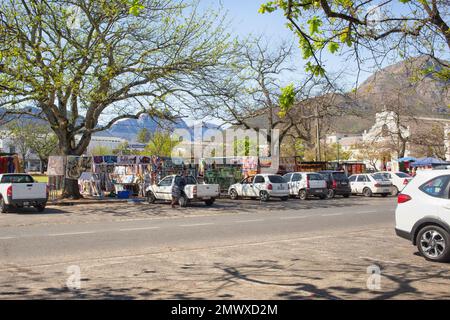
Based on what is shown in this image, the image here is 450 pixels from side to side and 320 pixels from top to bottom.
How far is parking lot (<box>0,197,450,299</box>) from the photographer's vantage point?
685 centimetres

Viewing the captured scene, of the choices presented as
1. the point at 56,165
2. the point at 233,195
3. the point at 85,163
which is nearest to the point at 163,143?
the point at 233,195

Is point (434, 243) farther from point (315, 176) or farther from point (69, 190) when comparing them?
point (69, 190)

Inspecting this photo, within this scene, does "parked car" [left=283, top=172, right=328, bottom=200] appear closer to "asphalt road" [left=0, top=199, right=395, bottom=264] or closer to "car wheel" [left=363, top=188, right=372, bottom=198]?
"car wheel" [left=363, top=188, right=372, bottom=198]

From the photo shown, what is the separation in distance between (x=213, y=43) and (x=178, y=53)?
196 cm

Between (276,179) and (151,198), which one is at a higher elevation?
(276,179)

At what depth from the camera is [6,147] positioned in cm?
9269

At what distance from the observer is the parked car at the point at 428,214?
891 cm

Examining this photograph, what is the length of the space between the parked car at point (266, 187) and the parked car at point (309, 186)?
1517 millimetres

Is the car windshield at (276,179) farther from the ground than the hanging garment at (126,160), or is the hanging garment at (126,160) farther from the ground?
the hanging garment at (126,160)

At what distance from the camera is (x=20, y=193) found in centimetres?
2023

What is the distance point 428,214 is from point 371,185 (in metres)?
24.0

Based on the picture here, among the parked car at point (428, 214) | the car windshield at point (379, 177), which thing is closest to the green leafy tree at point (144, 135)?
the car windshield at point (379, 177)

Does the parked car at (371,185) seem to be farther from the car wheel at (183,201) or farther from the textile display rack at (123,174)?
the car wheel at (183,201)
